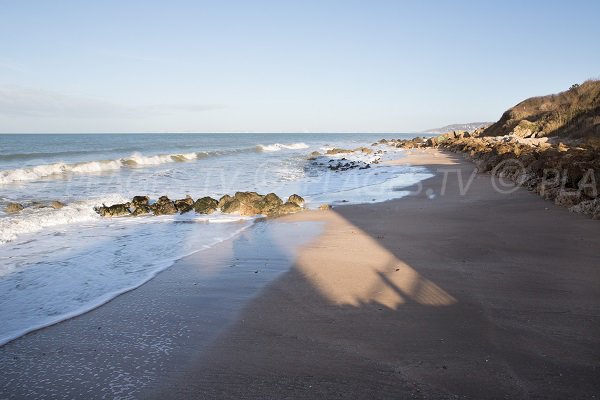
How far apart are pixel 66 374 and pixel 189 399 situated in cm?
103

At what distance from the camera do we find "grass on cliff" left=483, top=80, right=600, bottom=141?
23.3m

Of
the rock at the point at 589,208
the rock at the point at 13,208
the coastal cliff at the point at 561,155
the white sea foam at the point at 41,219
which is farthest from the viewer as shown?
the rock at the point at 13,208

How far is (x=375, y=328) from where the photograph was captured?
361 centimetres

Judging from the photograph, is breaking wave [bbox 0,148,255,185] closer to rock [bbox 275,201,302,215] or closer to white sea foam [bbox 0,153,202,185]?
white sea foam [bbox 0,153,202,185]

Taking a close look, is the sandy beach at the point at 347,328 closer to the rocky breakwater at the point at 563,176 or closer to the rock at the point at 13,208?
the rocky breakwater at the point at 563,176

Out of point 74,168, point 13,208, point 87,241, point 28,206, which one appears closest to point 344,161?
point 74,168

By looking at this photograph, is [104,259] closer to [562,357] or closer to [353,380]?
[353,380]

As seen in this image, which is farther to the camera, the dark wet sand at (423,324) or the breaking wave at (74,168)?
the breaking wave at (74,168)

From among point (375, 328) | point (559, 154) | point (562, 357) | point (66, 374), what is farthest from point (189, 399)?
point (559, 154)

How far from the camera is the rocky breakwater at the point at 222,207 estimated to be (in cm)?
1002

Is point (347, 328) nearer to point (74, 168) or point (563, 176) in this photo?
point (563, 176)

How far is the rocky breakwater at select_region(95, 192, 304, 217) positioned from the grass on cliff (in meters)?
15.8

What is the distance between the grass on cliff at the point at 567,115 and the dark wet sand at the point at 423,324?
16836mm

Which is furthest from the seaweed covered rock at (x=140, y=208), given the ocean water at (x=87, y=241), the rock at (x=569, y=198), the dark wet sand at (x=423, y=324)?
the rock at (x=569, y=198)
